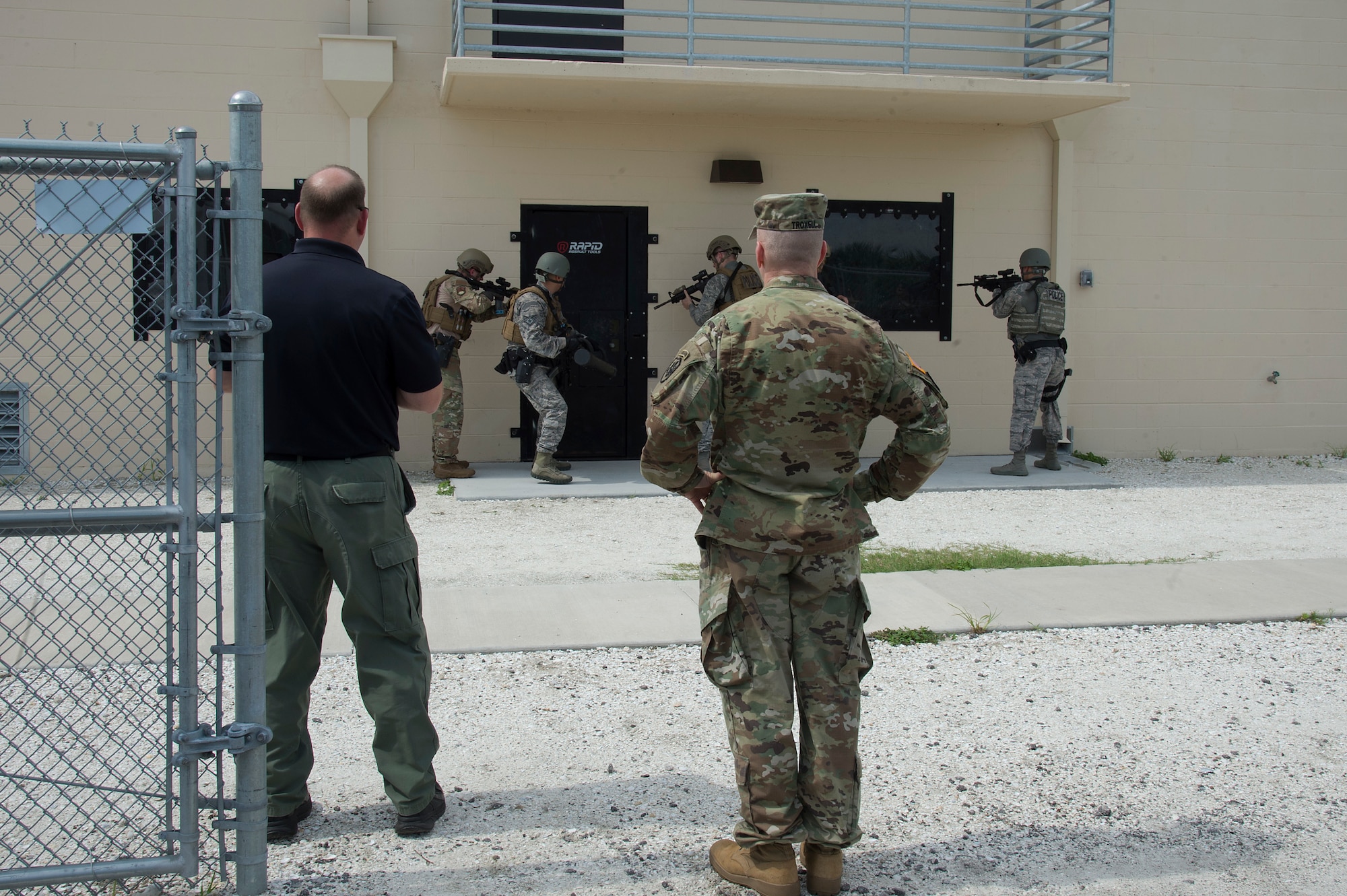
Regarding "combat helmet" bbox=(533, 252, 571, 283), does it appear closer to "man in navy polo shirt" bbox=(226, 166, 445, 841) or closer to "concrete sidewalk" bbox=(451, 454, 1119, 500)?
"concrete sidewalk" bbox=(451, 454, 1119, 500)

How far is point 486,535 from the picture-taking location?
7.26m

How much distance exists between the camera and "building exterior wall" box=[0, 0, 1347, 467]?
9289 mm

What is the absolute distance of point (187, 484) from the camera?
2.67m

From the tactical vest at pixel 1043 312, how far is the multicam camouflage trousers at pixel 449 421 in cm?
507

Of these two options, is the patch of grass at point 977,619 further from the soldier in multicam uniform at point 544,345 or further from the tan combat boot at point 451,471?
the tan combat boot at point 451,471

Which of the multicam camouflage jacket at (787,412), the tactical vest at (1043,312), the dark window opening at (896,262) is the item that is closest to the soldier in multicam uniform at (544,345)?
the dark window opening at (896,262)

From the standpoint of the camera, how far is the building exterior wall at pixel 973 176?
929 cm

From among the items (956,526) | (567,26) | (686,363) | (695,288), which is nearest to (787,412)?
(686,363)

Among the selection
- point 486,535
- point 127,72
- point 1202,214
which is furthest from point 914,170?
point 127,72

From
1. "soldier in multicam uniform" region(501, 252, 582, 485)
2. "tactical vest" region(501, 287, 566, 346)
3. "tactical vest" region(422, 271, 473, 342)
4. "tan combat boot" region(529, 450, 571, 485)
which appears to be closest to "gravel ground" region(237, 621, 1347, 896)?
"tan combat boot" region(529, 450, 571, 485)

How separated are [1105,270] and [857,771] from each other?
9.43m

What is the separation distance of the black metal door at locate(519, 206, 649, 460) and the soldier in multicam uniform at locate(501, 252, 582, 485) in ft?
2.21

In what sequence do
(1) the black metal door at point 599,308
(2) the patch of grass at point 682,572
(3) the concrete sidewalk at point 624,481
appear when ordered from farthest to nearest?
(1) the black metal door at point 599,308 → (3) the concrete sidewalk at point 624,481 → (2) the patch of grass at point 682,572

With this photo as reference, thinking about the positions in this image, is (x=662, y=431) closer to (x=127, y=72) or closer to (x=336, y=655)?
(x=336, y=655)
